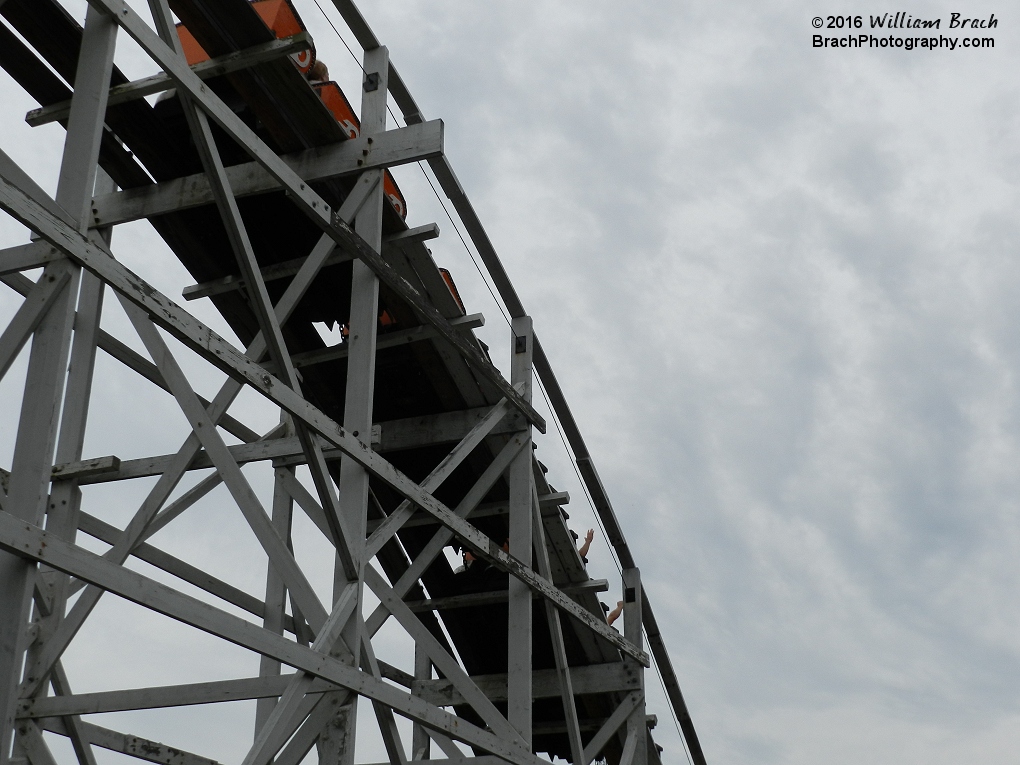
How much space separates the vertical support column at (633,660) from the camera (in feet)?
37.5

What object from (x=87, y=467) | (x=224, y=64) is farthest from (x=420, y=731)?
(x=224, y=64)

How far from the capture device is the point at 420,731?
11664mm

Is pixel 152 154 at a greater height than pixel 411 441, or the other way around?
pixel 152 154

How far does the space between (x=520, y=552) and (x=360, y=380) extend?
2.67m

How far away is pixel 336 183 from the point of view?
8.42 meters

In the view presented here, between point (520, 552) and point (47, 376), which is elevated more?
point (520, 552)

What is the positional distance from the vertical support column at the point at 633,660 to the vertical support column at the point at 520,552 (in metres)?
2.38

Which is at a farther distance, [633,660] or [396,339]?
[633,660]

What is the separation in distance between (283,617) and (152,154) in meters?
3.50

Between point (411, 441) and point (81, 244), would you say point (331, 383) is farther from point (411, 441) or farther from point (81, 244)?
point (81, 244)

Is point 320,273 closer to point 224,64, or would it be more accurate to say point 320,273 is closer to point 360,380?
point 360,380

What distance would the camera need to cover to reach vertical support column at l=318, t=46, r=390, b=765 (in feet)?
22.0

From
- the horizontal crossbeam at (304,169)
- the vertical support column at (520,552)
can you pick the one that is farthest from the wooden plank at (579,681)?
the horizontal crossbeam at (304,169)

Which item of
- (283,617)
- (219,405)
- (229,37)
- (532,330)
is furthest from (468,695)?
(229,37)
